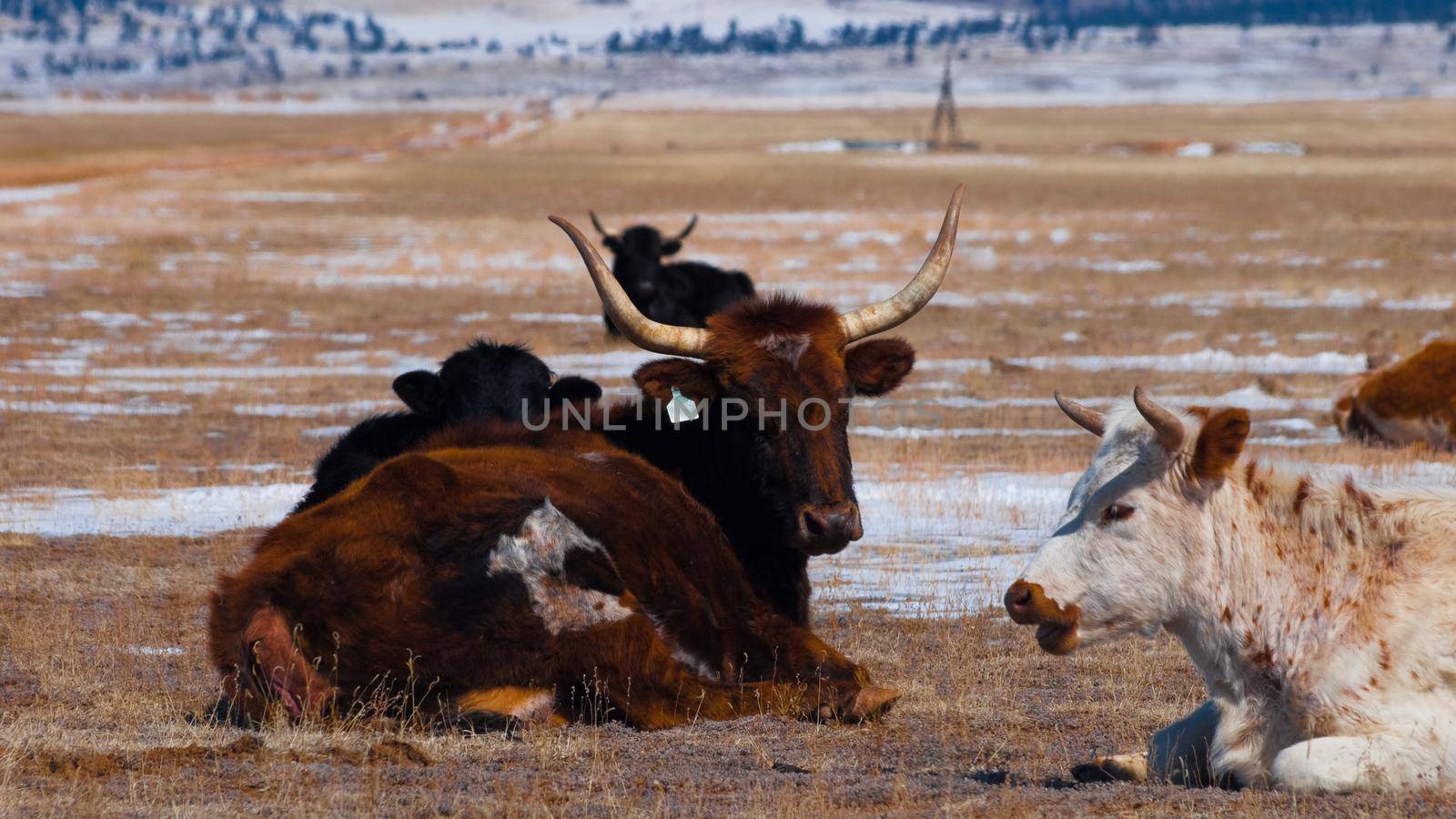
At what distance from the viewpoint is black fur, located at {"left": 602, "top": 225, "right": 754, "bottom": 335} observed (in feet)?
76.5

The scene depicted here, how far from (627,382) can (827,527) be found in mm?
12357

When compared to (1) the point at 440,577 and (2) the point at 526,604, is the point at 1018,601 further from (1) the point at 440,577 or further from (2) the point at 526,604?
(1) the point at 440,577

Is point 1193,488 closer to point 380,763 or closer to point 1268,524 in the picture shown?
point 1268,524

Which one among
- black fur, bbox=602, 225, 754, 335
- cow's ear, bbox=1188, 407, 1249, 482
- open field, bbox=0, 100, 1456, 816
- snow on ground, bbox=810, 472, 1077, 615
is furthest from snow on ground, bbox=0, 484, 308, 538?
black fur, bbox=602, 225, 754, 335

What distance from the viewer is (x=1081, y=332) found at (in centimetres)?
2409

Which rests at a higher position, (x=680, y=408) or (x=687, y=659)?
(x=680, y=408)

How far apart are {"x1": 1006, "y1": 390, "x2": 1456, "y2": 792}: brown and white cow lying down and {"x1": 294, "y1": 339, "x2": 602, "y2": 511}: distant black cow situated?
143 inches

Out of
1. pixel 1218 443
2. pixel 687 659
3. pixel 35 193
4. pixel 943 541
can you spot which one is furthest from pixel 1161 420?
pixel 35 193

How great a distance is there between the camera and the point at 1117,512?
579 cm

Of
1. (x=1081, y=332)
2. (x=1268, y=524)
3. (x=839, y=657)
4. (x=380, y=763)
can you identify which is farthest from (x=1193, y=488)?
(x=1081, y=332)

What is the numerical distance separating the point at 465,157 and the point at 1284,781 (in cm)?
7640

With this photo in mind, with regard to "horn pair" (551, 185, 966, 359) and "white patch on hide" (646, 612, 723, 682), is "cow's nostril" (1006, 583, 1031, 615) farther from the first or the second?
"horn pair" (551, 185, 966, 359)

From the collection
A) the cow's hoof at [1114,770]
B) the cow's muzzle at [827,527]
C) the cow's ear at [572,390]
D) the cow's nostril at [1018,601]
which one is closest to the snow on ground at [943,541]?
the cow's ear at [572,390]

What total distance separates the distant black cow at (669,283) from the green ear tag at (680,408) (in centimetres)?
1469
